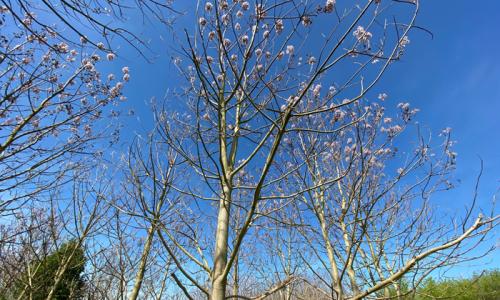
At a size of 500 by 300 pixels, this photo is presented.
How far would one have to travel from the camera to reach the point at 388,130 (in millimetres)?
4031

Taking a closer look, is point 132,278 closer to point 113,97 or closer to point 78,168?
point 78,168

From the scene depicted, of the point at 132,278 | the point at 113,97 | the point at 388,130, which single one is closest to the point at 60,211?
the point at 132,278

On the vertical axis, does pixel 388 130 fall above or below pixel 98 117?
below

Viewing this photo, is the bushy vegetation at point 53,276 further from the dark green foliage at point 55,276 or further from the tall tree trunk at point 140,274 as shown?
the tall tree trunk at point 140,274

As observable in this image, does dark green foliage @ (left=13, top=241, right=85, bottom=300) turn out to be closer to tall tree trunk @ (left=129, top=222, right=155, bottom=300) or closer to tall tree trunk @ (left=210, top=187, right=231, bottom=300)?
tall tree trunk @ (left=129, top=222, right=155, bottom=300)

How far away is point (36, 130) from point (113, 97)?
111cm

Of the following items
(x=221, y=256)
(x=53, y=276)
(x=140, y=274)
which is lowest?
(x=221, y=256)

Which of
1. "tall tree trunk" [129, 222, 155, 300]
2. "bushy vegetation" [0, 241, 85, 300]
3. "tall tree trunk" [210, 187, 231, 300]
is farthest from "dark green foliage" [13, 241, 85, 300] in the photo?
"tall tree trunk" [210, 187, 231, 300]

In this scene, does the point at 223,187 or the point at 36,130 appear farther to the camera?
the point at 36,130

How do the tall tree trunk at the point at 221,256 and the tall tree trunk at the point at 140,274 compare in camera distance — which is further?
the tall tree trunk at the point at 140,274

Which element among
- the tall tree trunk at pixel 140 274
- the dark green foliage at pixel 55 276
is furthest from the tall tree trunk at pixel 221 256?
the dark green foliage at pixel 55 276

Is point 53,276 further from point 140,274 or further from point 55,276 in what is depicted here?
point 140,274

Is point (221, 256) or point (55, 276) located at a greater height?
point (55, 276)

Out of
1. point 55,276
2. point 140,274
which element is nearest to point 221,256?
point 140,274
